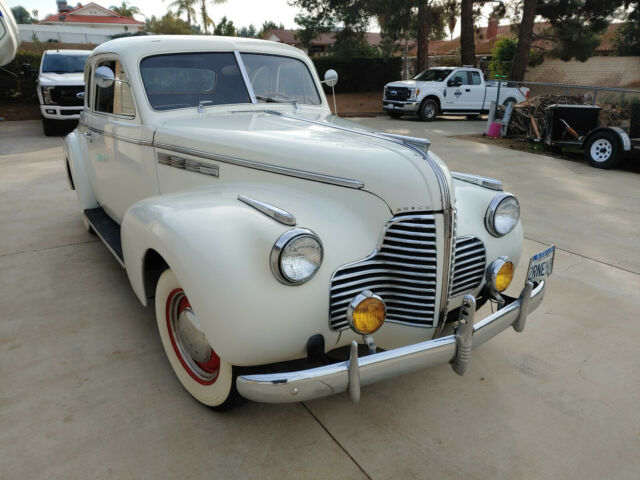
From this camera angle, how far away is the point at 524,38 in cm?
1628

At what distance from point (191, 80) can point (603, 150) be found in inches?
298

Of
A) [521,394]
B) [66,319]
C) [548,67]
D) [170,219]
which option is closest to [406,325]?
[521,394]

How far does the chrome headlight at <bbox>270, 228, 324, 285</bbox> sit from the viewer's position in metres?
1.80

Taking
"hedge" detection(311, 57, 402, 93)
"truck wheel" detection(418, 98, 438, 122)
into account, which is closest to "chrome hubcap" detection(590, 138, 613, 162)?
"truck wheel" detection(418, 98, 438, 122)

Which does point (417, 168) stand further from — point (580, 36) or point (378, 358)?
point (580, 36)

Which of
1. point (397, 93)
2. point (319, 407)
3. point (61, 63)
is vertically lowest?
point (319, 407)

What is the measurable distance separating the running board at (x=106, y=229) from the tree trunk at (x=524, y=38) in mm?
16086

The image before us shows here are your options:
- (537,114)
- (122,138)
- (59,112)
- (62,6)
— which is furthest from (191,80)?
(62,6)

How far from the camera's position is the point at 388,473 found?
196cm

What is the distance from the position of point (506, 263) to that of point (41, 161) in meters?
8.35

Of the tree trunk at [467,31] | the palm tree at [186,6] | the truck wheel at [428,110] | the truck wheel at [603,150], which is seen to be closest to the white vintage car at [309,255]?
the truck wheel at [603,150]

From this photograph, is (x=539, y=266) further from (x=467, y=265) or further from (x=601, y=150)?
(x=601, y=150)

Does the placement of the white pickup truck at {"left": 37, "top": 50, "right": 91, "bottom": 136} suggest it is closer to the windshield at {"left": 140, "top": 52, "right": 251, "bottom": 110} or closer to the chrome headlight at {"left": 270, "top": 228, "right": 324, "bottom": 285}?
the windshield at {"left": 140, "top": 52, "right": 251, "bottom": 110}

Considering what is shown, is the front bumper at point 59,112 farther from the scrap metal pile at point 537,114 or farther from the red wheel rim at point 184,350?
the scrap metal pile at point 537,114
